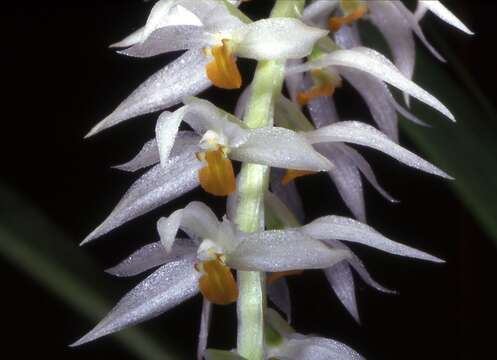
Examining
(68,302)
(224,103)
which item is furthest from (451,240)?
(68,302)

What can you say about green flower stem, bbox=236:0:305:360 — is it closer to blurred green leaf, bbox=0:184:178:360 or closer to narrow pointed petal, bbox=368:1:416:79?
narrow pointed petal, bbox=368:1:416:79

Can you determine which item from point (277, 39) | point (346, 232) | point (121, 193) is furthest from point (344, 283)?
point (121, 193)

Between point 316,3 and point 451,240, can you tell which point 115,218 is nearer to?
point 316,3

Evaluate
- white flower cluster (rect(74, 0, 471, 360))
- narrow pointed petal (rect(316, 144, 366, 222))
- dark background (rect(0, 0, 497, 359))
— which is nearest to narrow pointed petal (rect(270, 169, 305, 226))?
narrow pointed petal (rect(316, 144, 366, 222))

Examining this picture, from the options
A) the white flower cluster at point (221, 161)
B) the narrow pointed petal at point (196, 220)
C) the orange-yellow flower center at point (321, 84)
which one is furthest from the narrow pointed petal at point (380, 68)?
the narrow pointed petal at point (196, 220)

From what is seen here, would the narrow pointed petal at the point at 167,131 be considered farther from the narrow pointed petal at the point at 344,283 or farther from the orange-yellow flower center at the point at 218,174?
the narrow pointed petal at the point at 344,283

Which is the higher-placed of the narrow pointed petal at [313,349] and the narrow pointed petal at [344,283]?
the narrow pointed petal at [313,349]

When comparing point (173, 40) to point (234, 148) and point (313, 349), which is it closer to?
point (234, 148)
